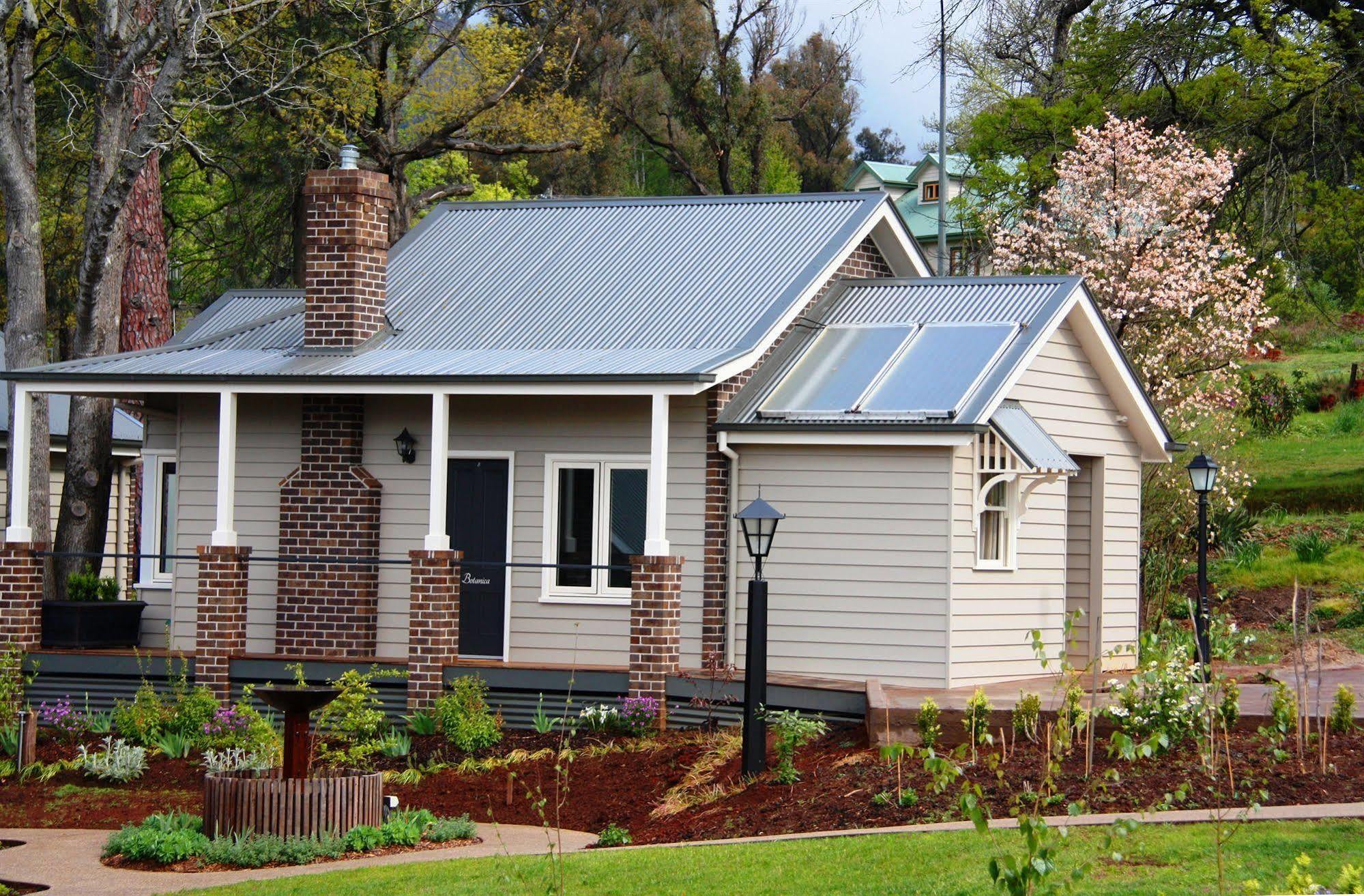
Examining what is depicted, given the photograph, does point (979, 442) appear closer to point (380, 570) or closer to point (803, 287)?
point (803, 287)

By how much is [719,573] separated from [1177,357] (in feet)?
39.1

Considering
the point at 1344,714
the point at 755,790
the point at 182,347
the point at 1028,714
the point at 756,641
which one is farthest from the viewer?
the point at 182,347

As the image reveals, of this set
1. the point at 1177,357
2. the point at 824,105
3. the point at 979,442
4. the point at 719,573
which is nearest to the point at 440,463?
the point at 719,573

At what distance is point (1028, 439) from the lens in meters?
14.6

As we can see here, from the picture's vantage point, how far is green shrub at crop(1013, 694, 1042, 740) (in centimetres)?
1110

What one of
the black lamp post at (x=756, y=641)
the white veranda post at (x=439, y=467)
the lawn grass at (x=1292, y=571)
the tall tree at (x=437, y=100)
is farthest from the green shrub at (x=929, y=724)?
the tall tree at (x=437, y=100)

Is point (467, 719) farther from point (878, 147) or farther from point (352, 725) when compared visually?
point (878, 147)

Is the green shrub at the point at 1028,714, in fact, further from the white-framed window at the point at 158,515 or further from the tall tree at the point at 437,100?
the tall tree at the point at 437,100

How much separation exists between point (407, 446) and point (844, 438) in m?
4.34

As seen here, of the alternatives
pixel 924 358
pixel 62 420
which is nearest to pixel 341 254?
pixel 924 358

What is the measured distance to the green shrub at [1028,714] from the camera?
11.1 metres

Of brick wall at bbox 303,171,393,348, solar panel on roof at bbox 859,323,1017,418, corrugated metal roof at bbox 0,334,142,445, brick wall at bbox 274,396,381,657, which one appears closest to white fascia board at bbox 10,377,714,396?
brick wall at bbox 274,396,381,657

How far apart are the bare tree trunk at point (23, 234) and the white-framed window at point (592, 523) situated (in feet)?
20.9

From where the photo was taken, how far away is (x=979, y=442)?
14.2m
